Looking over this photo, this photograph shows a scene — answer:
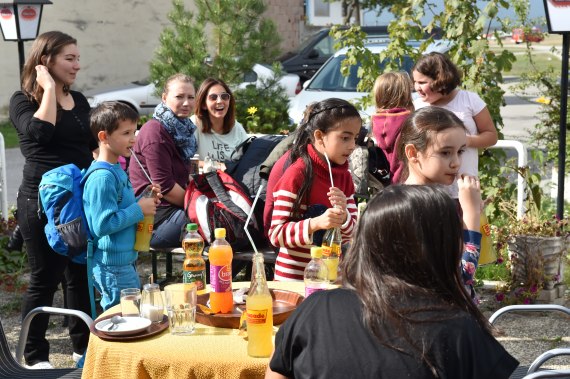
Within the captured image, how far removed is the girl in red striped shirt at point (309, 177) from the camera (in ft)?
12.5

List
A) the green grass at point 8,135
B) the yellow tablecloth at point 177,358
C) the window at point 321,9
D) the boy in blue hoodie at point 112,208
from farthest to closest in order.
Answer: the window at point 321,9 → the green grass at point 8,135 → the boy in blue hoodie at point 112,208 → the yellow tablecloth at point 177,358

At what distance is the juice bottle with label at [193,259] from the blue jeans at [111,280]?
0.91m

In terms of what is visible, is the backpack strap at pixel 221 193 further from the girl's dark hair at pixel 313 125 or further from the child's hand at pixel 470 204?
the child's hand at pixel 470 204

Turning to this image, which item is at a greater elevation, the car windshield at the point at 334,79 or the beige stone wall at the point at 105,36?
the beige stone wall at the point at 105,36

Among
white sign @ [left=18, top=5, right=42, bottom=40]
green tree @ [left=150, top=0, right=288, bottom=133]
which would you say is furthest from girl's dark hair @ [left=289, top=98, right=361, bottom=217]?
white sign @ [left=18, top=5, right=42, bottom=40]

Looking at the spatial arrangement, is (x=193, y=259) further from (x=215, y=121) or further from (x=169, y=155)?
(x=215, y=121)

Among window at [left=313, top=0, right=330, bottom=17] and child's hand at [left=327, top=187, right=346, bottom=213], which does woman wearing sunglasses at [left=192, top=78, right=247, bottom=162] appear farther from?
window at [left=313, top=0, right=330, bottom=17]

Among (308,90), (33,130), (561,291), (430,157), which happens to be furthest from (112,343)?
(308,90)

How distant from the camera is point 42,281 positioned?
4.46 meters

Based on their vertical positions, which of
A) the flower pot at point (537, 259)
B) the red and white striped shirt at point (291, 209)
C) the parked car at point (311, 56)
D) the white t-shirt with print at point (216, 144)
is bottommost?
the flower pot at point (537, 259)

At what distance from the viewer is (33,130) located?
425 centimetres

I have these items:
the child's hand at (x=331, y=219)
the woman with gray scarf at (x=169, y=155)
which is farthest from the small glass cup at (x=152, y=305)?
the woman with gray scarf at (x=169, y=155)

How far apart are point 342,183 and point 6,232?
13.5ft

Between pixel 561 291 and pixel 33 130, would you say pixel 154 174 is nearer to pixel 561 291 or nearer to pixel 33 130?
pixel 33 130
